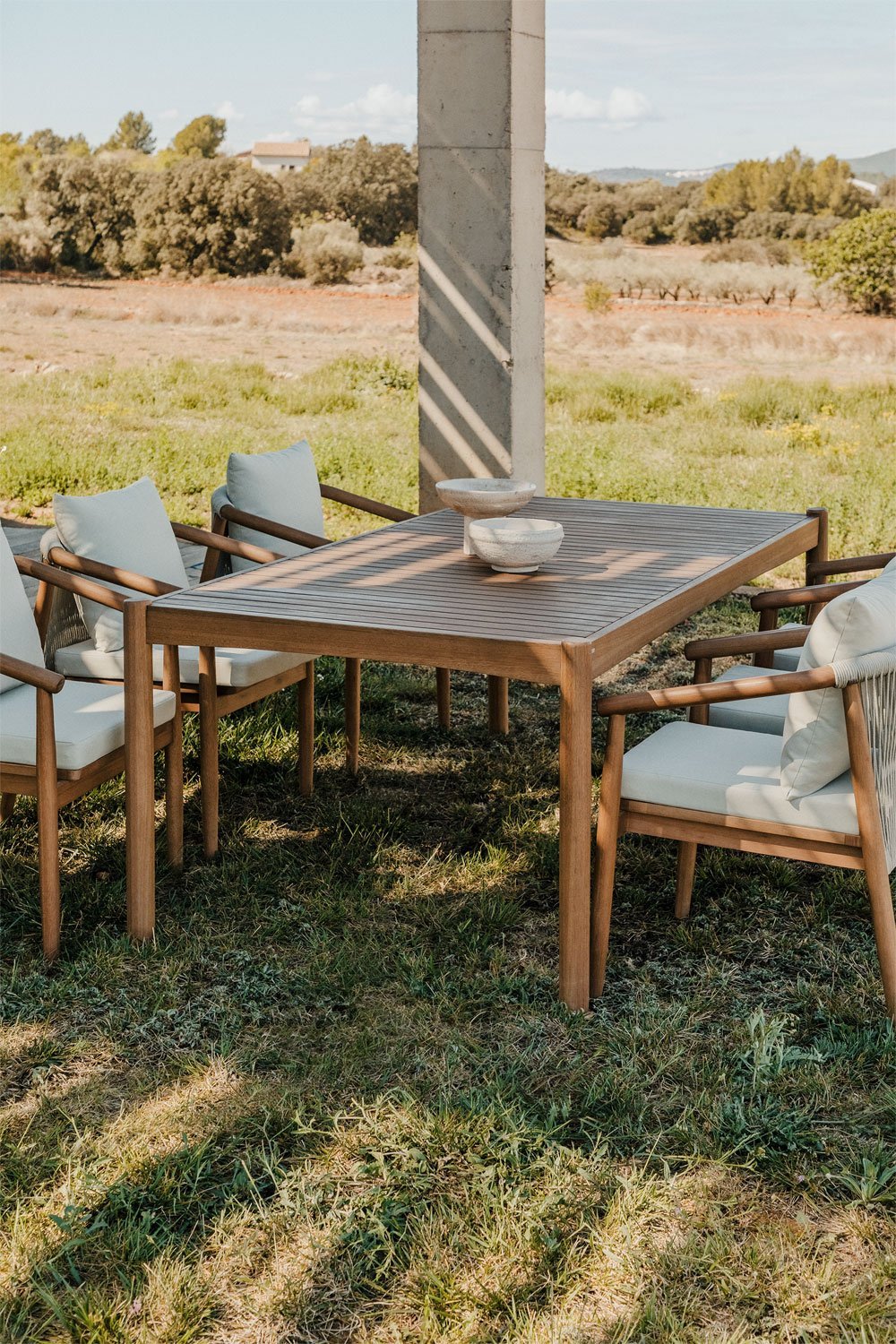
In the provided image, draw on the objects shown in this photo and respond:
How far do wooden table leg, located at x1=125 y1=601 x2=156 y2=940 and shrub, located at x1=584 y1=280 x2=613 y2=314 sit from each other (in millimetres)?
16528

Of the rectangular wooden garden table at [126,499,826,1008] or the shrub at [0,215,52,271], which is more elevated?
the shrub at [0,215,52,271]

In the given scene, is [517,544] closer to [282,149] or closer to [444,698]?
[444,698]

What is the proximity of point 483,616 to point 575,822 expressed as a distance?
46 centimetres

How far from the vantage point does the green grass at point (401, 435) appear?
7.96 meters

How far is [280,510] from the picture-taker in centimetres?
393

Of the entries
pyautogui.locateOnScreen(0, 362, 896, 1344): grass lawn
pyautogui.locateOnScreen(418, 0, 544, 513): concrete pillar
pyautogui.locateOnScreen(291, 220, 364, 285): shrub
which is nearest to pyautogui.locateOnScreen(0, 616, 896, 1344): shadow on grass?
pyautogui.locateOnScreen(0, 362, 896, 1344): grass lawn

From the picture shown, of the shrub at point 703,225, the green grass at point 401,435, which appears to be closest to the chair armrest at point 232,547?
the green grass at point 401,435

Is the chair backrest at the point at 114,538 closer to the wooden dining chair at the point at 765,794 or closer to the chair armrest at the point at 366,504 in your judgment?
the chair armrest at the point at 366,504

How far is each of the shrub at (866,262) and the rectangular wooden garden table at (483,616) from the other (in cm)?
1363

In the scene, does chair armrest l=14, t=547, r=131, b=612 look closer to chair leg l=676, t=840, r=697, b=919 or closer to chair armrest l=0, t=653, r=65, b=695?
chair armrest l=0, t=653, r=65, b=695

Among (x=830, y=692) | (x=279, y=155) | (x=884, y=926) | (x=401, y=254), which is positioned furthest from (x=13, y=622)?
(x=279, y=155)

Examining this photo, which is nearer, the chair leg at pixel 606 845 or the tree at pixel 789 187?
the chair leg at pixel 606 845

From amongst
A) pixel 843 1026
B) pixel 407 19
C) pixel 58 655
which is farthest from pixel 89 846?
pixel 407 19

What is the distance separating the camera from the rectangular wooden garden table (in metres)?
2.50
